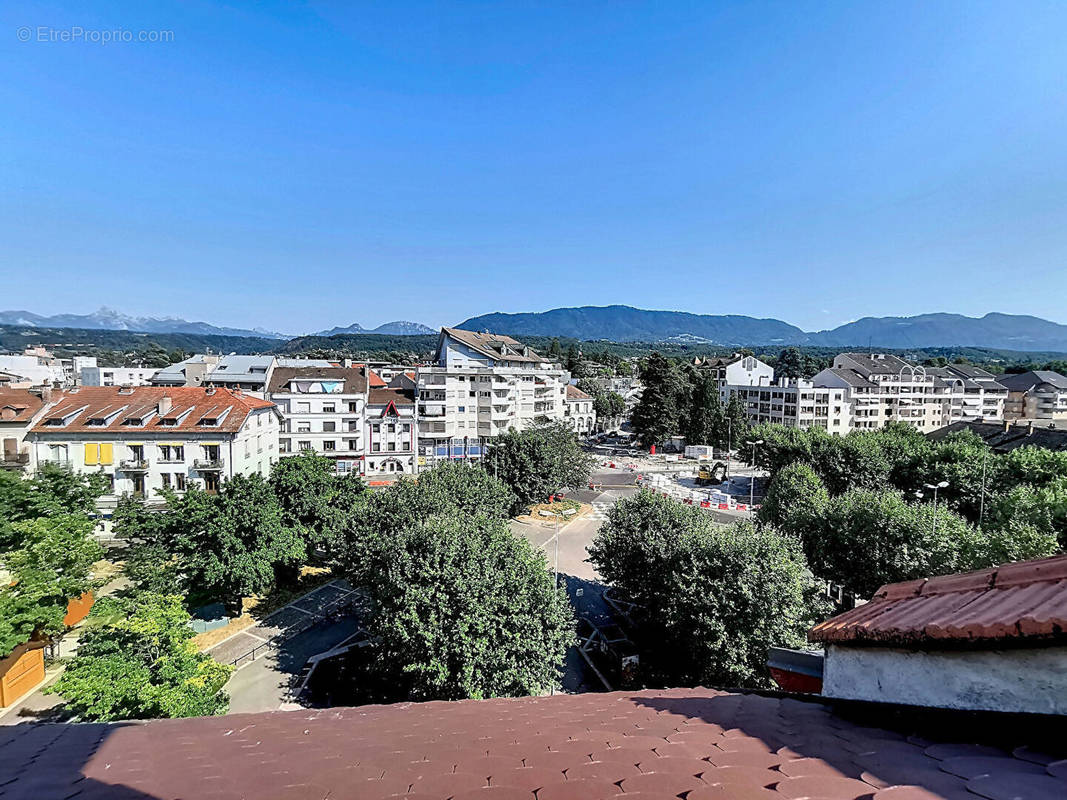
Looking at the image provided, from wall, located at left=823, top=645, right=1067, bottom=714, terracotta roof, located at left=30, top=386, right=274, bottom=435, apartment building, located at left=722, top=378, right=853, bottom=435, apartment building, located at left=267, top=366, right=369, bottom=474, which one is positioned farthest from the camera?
apartment building, located at left=722, top=378, right=853, bottom=435

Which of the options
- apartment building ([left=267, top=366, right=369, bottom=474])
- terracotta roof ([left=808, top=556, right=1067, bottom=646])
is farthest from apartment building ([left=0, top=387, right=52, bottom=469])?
terracotta roof ([left=808, top=556, right=1067, bottom=646])

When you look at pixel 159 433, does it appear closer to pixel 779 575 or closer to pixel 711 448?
pixel 779 575

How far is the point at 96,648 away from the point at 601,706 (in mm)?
17067

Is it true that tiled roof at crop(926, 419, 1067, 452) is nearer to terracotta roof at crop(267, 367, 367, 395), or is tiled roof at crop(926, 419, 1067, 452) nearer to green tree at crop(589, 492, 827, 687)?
green tree at crop(589, 492, 827, 687)

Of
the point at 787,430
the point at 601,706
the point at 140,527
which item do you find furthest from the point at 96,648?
the point at 787,430

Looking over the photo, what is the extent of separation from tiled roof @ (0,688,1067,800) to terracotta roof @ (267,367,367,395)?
4799 centimetres

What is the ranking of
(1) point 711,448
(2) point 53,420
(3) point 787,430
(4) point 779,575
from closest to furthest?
(4) point 779,575 < (2) point 53,420 < (3) point 787,430 < (1) point 711,448

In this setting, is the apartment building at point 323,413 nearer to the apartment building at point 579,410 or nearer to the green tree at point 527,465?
the green tree at point 527,465

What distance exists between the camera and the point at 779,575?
57.8ft

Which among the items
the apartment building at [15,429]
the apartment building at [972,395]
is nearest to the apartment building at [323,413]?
the apartment building at [15,429]

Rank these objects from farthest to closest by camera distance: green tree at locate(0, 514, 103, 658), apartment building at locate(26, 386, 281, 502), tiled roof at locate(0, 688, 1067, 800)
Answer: apartment building at locate(26, 386, 281, 502) → green tree at locate(0, 514, 103, 658) → tiled roof at locate(0, 688, 1067, 800)

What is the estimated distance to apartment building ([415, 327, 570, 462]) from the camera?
2212 inches

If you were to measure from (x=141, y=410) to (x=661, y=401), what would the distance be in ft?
192

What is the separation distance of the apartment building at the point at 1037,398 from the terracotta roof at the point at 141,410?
114252 millimetres
